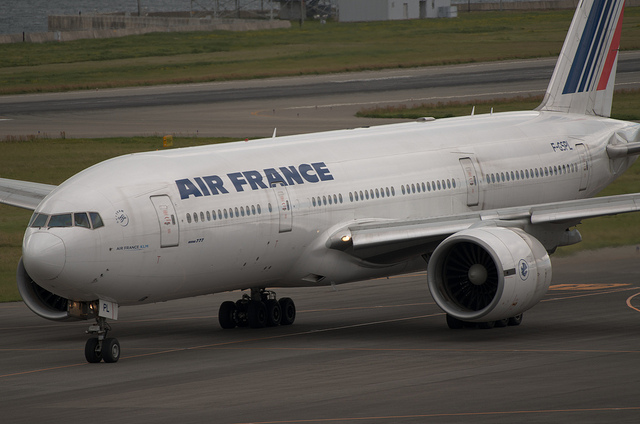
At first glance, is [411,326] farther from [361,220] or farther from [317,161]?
[317,161]

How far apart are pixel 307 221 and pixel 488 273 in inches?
194

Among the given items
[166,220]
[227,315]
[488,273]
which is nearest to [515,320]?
[488,273]

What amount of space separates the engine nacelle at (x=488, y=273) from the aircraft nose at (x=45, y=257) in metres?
9.36

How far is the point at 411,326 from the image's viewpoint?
31.9 metres

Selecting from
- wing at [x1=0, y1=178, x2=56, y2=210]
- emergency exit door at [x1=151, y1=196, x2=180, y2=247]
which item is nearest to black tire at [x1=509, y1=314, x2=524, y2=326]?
emergency exit door at [x1=151, y1=196, x2=180, y2=247]

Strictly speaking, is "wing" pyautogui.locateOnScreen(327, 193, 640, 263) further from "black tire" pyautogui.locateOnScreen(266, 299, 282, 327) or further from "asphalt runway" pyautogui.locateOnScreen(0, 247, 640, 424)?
"black tire" pyautogui.locateOnScreen(266, 299, 282, 327)

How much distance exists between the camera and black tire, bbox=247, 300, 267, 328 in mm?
32125

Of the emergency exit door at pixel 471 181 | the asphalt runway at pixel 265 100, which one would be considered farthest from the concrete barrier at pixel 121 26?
the emergency exit door at pixel 471 181

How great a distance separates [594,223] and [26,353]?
88.1 ft

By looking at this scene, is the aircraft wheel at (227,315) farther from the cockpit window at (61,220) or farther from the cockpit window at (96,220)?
the cockpit window at (61,220)

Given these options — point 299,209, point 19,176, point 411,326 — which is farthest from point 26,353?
point 19,176

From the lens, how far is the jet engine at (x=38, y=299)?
3030 cm

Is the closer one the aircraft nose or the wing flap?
the aircraft nose

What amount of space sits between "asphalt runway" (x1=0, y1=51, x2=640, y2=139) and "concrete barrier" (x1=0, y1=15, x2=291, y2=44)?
53681 mm
